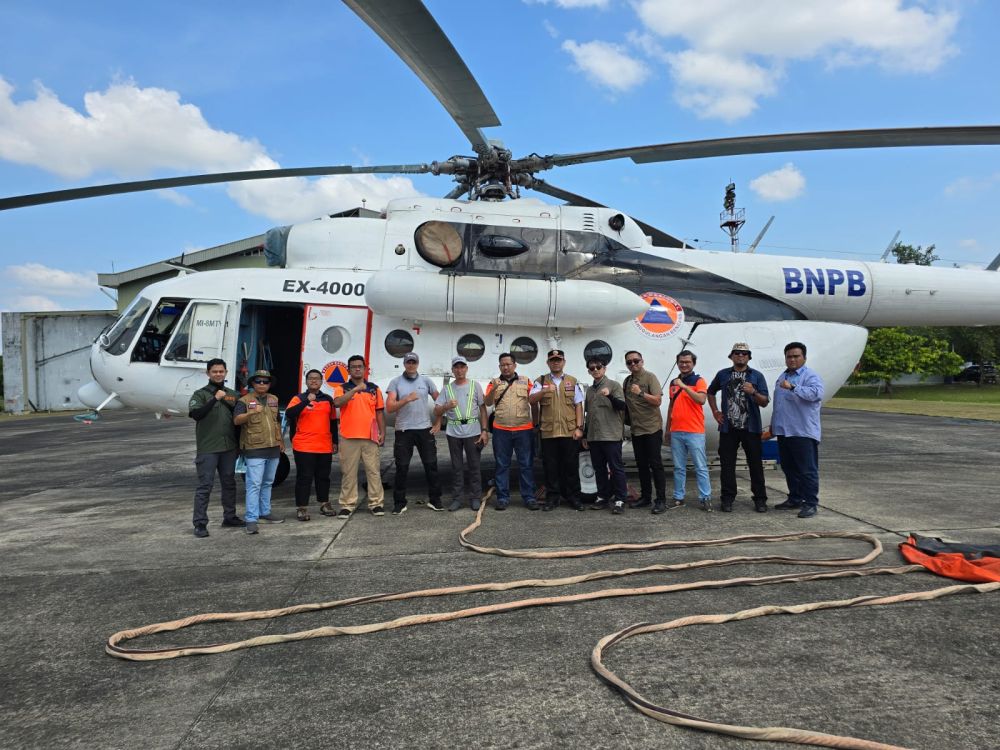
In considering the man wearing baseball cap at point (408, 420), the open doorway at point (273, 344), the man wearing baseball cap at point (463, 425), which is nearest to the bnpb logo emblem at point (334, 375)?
the open doorway at point (273, 344)

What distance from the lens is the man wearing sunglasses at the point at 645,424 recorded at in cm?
645

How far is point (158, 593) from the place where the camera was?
4.17 m

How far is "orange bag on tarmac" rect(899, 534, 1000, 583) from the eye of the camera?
3.99 meters

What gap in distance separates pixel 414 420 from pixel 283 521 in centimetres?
171

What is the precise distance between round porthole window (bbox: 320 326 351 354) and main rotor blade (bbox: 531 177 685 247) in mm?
3461

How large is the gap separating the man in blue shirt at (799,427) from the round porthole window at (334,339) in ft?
16.6

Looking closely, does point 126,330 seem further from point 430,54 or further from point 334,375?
point 430,54

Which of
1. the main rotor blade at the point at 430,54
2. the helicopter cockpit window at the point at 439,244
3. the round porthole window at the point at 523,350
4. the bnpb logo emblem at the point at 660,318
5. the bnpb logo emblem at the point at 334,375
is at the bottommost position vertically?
the bnpb logo emblem at the point at 334,375

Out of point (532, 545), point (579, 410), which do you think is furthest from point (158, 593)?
point (579, 410)

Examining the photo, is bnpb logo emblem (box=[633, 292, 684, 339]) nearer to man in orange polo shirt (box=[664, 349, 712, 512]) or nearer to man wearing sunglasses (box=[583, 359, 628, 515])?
man in orange polo shirt (box=[664, 349, 712, 512])

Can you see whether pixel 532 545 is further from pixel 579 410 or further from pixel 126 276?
pixel 126 276

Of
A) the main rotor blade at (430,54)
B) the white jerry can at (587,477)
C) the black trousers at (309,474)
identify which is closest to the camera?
the main rotor blade at (430,54)

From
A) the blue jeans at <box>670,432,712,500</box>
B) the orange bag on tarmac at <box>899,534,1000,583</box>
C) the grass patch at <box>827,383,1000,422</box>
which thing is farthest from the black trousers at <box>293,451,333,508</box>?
the grass patch at <box>827,383,1000,422</box>

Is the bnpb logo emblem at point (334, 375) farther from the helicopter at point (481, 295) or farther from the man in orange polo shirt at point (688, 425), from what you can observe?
the man in orange polo shirt at point (688, 425)
